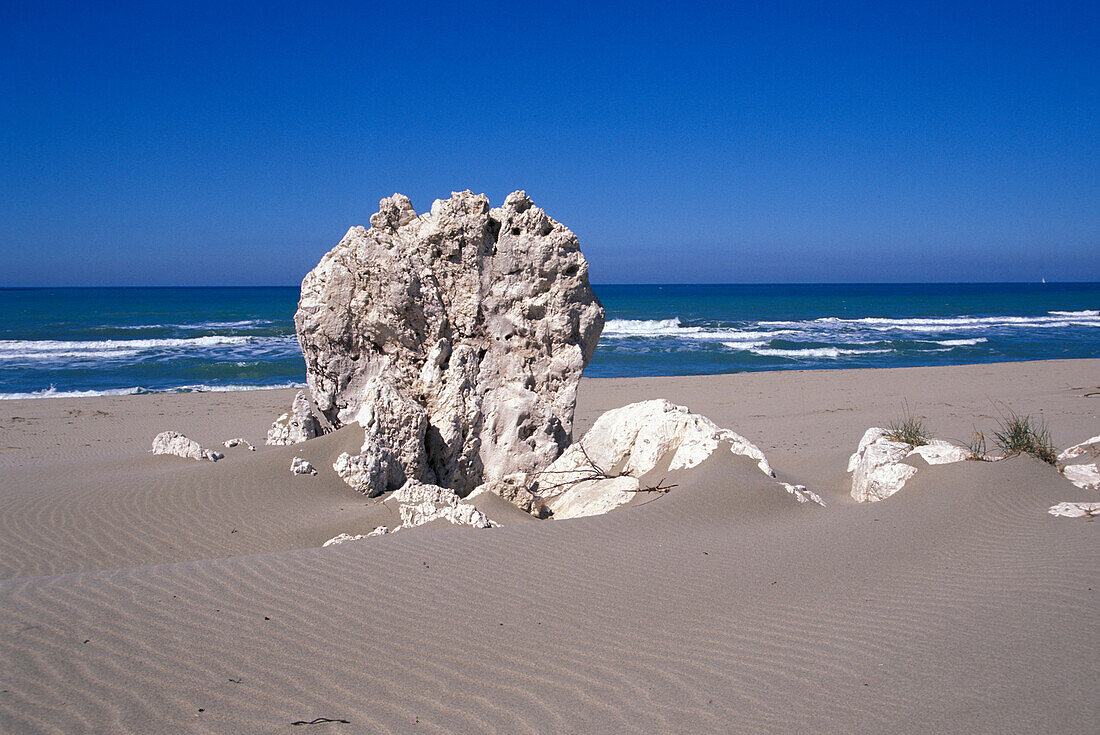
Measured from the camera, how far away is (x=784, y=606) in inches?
133

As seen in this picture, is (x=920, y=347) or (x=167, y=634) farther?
(x=920, y=347)

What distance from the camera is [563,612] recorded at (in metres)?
3.29

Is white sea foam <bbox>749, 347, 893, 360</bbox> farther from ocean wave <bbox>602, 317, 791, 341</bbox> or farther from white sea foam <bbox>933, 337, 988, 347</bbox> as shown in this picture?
ocean wave <bbox>602, 317, 791, 341</bbox>

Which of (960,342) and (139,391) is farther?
(960,342)

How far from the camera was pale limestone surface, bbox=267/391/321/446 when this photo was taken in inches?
294

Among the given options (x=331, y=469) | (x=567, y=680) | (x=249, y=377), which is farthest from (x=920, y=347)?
(x=567, y=680)

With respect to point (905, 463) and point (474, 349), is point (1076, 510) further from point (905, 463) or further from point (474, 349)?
point (474, 349)

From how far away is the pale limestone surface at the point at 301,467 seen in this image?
6.27 meters

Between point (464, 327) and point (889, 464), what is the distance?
162 inches

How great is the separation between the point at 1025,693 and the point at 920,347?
89.7 ft

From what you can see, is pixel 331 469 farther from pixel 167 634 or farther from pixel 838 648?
pixel 838 648

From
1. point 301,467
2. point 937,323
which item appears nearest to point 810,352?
point 937,323

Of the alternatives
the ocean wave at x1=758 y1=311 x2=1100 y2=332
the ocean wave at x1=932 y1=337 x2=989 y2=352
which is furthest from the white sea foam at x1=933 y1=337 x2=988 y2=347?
the ocean wave at x1=758 y1=311 x2=1100 y2=332

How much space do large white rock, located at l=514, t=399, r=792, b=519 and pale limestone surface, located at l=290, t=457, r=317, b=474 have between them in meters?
2.06
